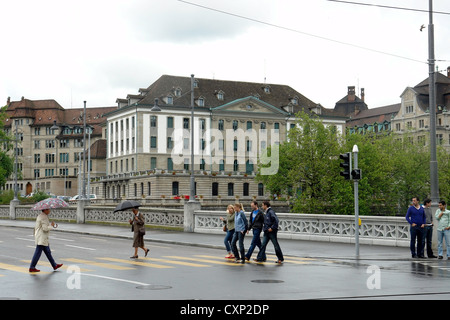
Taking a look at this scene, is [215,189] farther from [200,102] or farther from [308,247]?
[308,247]

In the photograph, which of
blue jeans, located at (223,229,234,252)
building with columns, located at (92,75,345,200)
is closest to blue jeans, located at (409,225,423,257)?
blue jeans, located at (223,229,234,252)

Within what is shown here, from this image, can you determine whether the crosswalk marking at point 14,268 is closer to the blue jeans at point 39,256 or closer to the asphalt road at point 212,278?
the asphalt road at point 212,278

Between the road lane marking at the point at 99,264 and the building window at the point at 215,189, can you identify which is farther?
the building window at the point at 215,189

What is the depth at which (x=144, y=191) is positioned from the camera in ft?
354

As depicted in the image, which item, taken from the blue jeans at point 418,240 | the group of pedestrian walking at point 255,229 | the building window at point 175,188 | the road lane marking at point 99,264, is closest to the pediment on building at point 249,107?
the building window at point 175,188

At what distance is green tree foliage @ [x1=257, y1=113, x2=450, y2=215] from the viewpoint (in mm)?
74250

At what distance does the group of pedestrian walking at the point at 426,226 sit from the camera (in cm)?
2172

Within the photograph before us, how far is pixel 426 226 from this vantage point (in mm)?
22141

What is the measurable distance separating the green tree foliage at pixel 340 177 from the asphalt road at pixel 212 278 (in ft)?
171

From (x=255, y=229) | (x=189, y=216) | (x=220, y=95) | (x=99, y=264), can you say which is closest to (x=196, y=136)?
(x=220, y=95)
